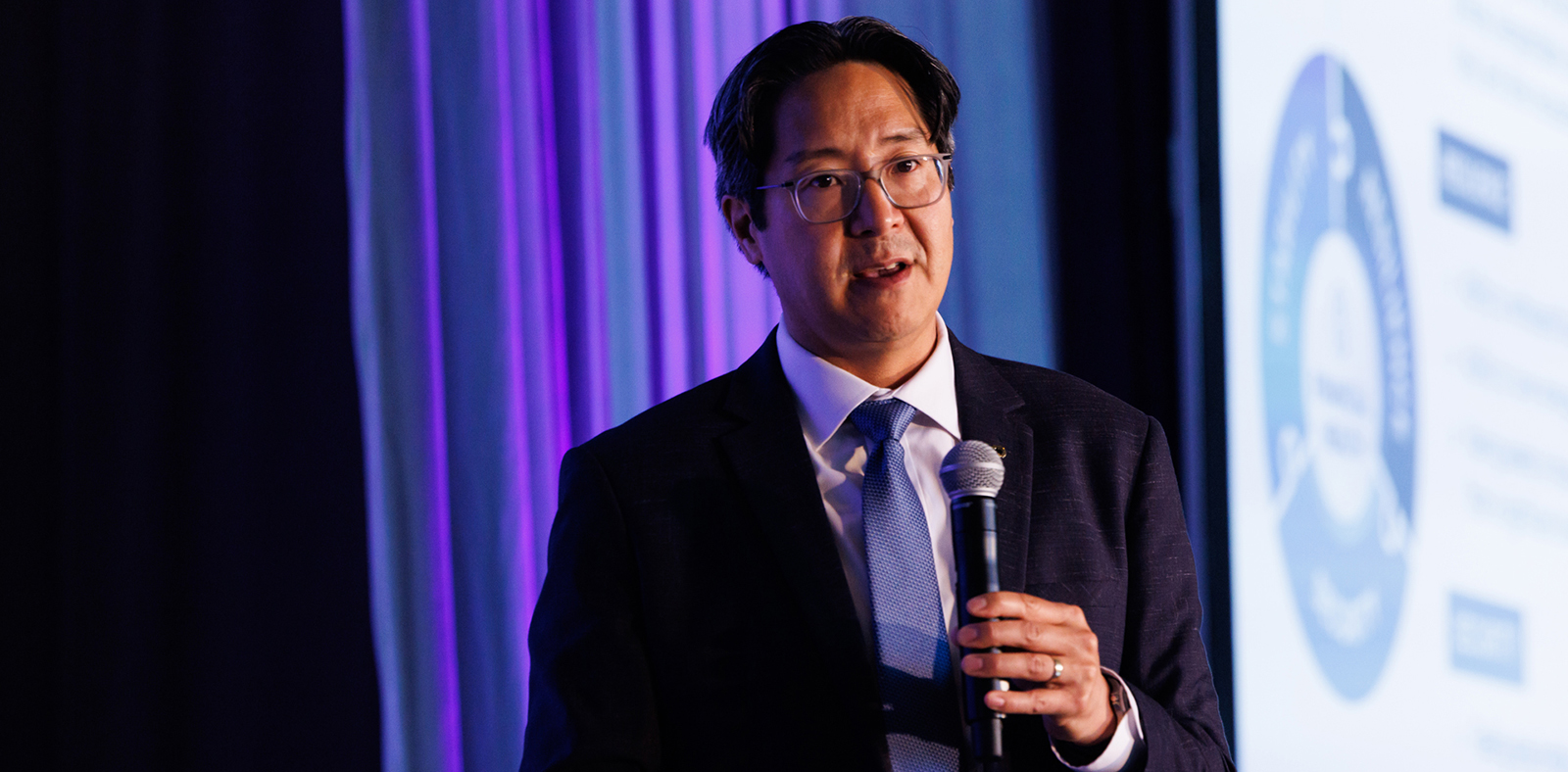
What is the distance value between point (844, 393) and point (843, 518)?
17 cm

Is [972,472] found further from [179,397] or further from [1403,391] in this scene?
[1403,391]

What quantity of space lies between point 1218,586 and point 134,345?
2529 millimetres

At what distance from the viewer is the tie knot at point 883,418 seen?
1.54 meters

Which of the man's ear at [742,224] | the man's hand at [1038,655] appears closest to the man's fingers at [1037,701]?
the man's hand at [1038,655]

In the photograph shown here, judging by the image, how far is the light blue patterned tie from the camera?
1395 millimetres

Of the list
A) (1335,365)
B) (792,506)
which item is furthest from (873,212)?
(1335,365)

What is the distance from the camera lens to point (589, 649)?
1470 mm

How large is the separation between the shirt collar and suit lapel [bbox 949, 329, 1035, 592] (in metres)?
0.02

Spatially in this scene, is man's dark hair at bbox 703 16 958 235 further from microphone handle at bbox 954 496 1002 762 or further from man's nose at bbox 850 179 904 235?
microphone handle at bbox 954 496 1002 762

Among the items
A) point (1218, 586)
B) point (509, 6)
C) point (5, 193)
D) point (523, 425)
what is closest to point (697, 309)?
point (523, 425)

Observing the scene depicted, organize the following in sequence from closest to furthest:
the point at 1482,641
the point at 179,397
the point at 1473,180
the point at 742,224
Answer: the point at 742,224 < the point at 179,397 < the point at 1482,641 < the point at 1473,180

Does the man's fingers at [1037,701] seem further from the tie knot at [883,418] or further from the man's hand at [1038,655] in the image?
the tie knot at [883,418]

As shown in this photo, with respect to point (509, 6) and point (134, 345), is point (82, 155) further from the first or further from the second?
point (509, 6)

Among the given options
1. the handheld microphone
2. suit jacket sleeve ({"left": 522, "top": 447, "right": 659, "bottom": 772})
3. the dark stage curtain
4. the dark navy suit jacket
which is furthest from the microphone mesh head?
the dark stage curtain
